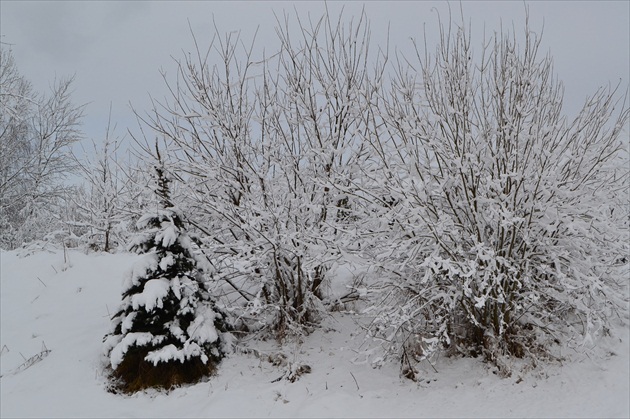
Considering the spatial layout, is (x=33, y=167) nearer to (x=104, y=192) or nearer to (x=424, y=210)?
(x=104, y=192)

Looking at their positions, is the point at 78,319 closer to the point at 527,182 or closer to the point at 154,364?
the point at 154,364

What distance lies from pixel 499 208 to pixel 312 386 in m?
2.86

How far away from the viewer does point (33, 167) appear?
17.3m

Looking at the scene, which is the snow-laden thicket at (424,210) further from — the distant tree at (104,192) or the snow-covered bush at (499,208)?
the distant tree at (104,192)

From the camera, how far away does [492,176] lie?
16.9ft

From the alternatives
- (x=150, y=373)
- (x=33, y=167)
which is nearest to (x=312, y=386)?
(x=150, y=373)

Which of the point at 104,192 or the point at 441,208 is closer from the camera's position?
the point at 441,208

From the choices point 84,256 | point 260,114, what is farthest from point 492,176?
point 84,256

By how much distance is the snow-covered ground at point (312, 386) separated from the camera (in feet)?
15.1

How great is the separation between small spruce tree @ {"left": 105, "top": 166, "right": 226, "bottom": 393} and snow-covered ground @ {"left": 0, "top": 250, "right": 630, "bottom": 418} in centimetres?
22

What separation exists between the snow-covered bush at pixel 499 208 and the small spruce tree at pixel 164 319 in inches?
84.2

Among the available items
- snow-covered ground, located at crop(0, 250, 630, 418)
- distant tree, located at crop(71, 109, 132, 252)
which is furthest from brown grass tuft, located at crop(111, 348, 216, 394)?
distant tree, located at crop(71, 109, 132, 252)

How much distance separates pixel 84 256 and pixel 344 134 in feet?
18.6

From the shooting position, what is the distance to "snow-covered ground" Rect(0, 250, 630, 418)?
15.1 ft
